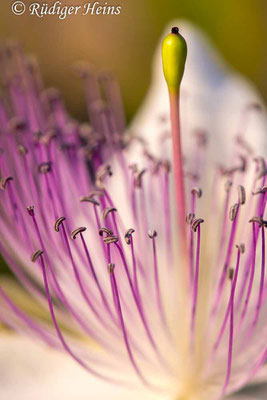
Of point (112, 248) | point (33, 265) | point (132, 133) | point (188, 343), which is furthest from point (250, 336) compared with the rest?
point (132, 133)

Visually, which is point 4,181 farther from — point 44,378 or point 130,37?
point 130,37

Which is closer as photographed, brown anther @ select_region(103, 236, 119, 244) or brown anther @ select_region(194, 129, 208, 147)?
brown anther @ select_region(103, 236, 119, 244)

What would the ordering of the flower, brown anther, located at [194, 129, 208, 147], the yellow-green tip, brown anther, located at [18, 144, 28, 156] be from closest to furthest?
the yellow-green tip < the flower < brown anther, located at [18, 144, 28, 156] < brown anther, located at [194, 129, 208, 147]

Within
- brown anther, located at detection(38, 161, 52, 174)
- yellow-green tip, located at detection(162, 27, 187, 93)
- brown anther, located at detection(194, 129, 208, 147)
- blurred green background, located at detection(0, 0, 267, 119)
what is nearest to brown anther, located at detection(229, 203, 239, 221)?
yellow-green tip, located at detection(162, 27, 187, 93)

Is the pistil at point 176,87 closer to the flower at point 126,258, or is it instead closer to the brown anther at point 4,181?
the flower at point 126,258

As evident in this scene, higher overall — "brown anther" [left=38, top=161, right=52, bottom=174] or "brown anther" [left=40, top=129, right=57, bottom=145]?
"brown anther" [left=40, top=129, right=57, bottom=145]

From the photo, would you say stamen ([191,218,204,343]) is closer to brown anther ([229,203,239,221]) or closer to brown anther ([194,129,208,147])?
brown anther ([229,203,239,221])
